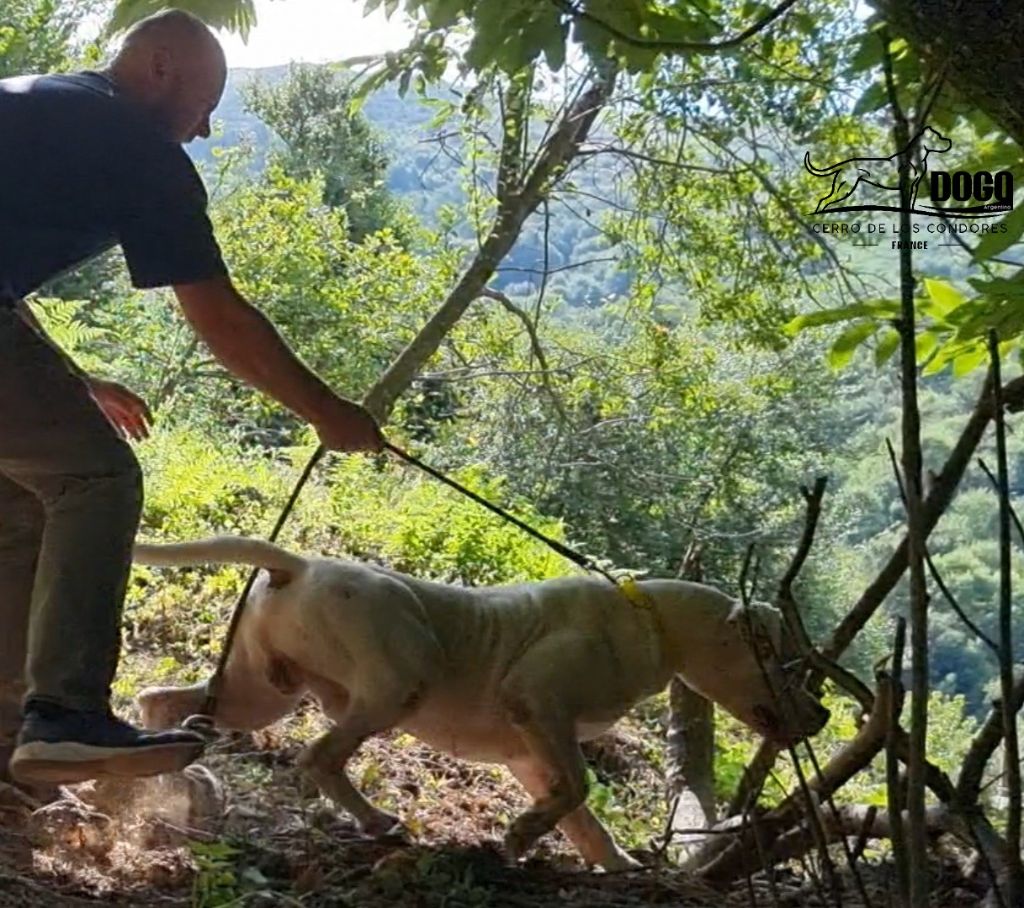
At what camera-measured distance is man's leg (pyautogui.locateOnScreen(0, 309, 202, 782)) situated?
241 cm

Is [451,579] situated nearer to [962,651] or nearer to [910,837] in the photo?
[910,837]

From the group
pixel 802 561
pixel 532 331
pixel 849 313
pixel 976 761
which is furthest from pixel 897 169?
pixel 532 331

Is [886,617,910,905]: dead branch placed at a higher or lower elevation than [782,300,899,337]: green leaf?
lower

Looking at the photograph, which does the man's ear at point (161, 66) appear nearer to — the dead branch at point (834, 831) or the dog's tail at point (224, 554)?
the dog's tail at point (224, 554)

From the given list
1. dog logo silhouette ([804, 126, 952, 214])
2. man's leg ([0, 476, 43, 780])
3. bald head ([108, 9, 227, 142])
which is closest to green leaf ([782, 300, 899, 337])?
dog logo silhouette ([804, 126, 952, 214])

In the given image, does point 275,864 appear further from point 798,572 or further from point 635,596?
→ point 798,572

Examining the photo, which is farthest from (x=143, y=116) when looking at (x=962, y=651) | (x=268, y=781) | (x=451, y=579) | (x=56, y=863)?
(x=962, y=651)

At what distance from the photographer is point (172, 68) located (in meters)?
2.64

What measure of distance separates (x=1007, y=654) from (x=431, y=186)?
803cm

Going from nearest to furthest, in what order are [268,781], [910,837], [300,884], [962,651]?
[910,837]
[300,884]
[268,781]
[962,651]

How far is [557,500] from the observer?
942 centimetres

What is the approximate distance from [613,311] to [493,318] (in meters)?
0.81

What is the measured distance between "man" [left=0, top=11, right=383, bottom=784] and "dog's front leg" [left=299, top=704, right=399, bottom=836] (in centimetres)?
51

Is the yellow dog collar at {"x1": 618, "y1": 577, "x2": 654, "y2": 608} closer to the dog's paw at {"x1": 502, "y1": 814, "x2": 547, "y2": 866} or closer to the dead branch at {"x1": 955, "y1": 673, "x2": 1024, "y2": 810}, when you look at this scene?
the dog's paw at {"x1": 502, "y1": 814, "x2": 547, "y2": 866}
